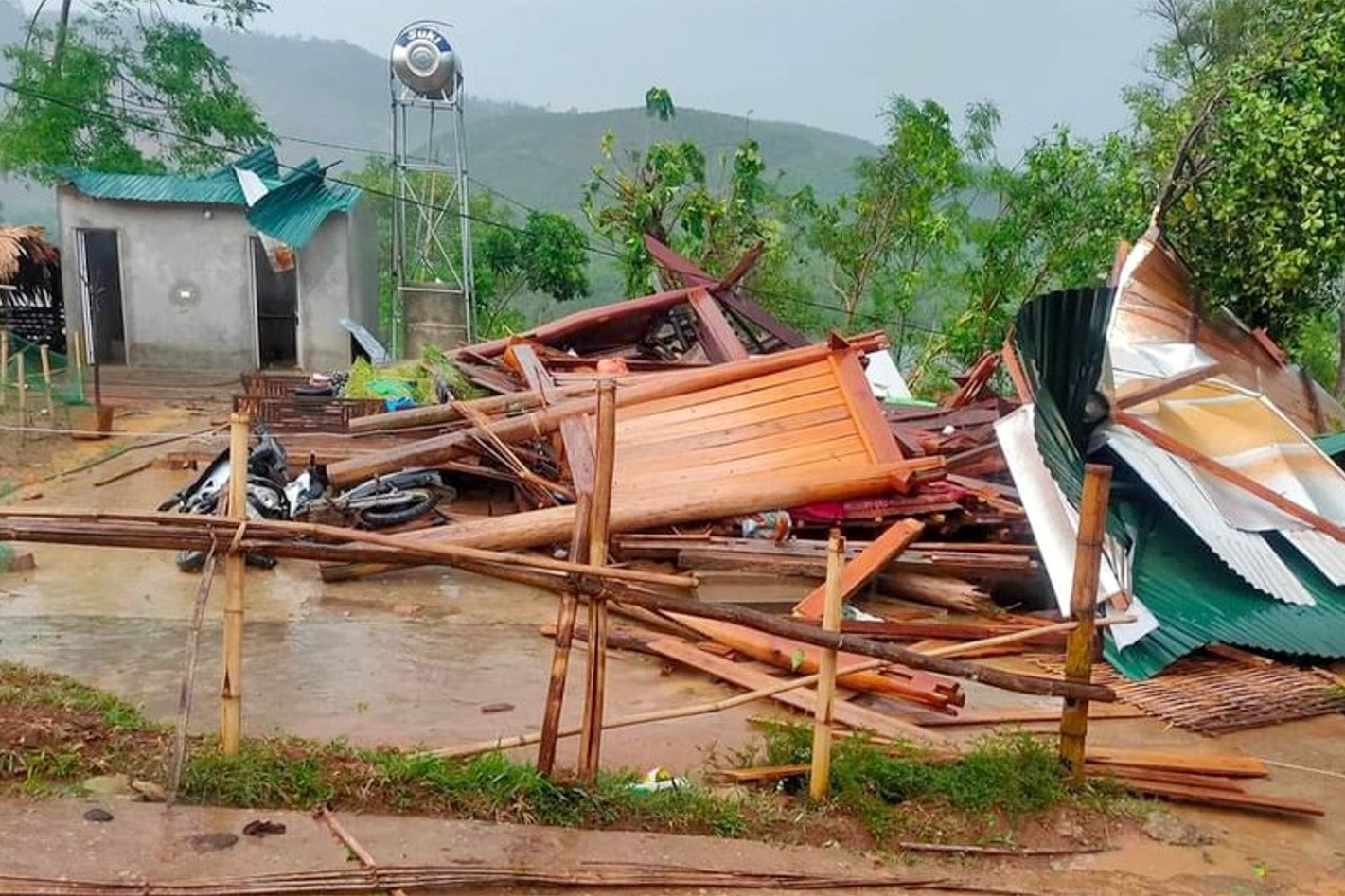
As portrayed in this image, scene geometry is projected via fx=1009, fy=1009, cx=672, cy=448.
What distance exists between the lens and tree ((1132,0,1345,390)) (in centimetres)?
959

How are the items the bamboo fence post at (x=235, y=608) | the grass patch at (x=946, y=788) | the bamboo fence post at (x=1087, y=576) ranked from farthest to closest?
the bamboo fence post at (x=1087, y=576), the grass patch at (x=946, y=788), the bamboo fence post at (x=235, y=608)

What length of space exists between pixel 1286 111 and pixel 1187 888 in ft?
28.5

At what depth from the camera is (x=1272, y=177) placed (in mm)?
9820

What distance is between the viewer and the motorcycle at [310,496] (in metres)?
7.68

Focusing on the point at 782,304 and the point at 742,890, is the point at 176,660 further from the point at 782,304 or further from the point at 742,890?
the point at 782,304

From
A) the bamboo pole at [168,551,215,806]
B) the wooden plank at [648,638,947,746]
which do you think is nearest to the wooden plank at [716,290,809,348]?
the wooden plank at [648,638,947,746]

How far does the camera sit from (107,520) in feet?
11.4

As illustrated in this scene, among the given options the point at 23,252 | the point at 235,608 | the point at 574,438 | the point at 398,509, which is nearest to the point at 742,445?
the point at 574,438

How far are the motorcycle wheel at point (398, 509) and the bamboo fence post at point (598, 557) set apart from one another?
449cm

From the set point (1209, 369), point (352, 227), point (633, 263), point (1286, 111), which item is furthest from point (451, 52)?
point (1209, 369)

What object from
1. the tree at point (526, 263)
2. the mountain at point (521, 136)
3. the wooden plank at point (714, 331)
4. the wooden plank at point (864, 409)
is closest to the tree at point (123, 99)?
the tree at point (526, 263)

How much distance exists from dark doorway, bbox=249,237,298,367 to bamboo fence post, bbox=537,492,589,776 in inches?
603

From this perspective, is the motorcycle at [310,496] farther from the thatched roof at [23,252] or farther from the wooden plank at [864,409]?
the thatched roof at [23,252]

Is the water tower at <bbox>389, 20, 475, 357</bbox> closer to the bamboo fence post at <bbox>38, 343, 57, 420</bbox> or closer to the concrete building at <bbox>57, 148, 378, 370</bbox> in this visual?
the concrete building at <bbox>57, 148, 378, 370</bbox>
